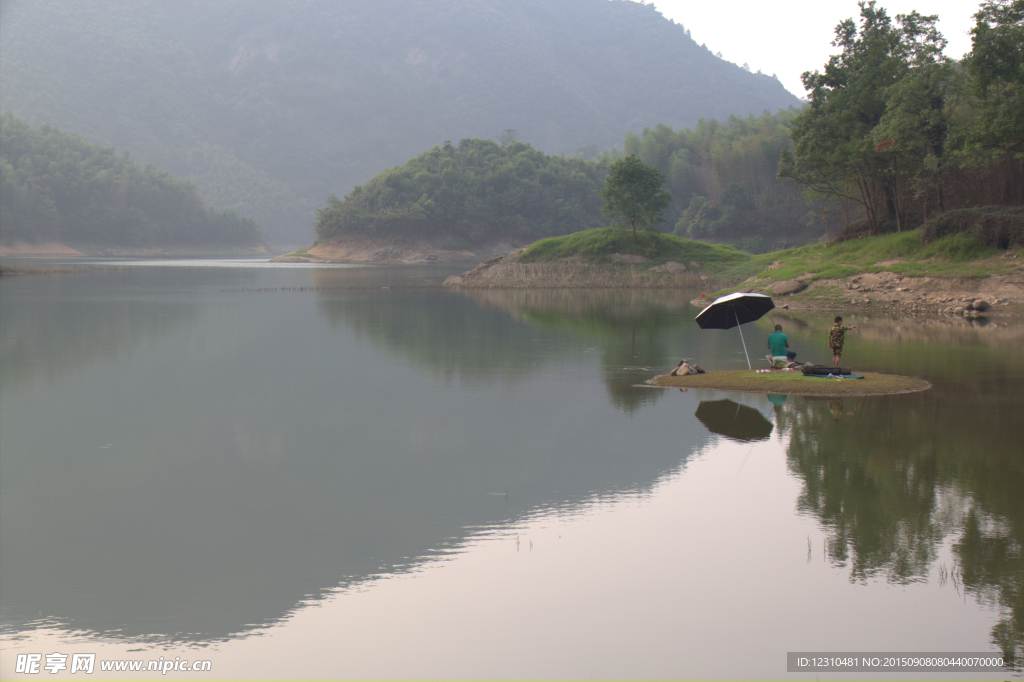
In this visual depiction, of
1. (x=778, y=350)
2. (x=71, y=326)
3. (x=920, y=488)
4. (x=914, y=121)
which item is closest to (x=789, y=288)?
(x=914, y=121)

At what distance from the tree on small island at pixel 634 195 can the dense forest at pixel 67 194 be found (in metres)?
126

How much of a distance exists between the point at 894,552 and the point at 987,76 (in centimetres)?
3972

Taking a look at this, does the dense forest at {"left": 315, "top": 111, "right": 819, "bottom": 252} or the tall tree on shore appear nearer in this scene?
the tall tree on shore

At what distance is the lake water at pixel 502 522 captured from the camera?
353 inches

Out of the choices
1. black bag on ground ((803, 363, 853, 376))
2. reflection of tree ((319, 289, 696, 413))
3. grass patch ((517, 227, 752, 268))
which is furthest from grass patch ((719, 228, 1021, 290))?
black bag on ground ((803, 363, 853, 376))

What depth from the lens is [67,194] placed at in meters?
179

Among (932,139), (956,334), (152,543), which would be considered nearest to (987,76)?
(932,139)

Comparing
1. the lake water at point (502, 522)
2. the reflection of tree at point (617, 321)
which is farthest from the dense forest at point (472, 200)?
the lake water at point (502, 522)

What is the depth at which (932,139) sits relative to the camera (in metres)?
49.5

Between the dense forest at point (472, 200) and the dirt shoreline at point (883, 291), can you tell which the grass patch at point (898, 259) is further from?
the dense forest at point (472, 200)

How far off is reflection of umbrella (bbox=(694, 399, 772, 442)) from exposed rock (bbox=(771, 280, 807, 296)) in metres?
32.3

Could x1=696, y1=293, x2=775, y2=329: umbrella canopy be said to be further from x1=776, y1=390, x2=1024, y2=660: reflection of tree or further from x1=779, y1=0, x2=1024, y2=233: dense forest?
x1=779, y1=0, x2=1024, y2=233: dense forest

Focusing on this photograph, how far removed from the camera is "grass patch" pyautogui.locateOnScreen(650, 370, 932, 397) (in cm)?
2103

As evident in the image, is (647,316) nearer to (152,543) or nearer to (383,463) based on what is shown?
(383,463)
